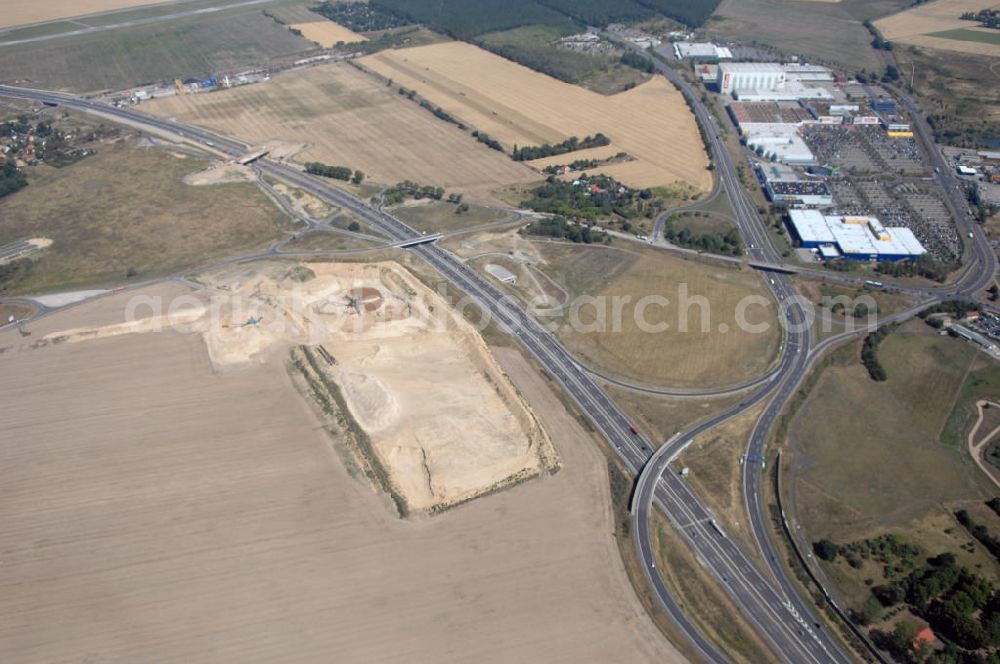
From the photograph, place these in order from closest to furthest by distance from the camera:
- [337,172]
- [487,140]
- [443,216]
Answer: [443,216] → [337,172] → [487,140]

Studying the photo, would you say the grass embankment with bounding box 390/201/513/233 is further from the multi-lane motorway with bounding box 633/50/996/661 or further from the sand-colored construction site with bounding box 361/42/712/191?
the multi-lane motorway with bounding box 633/50/996/661

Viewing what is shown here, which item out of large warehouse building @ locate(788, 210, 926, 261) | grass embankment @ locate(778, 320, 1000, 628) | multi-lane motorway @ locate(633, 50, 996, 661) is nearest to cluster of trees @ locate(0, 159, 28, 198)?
multi-lane motorway @ locate(633, 50, 996, 661)

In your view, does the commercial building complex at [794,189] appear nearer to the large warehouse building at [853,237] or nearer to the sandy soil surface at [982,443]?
the large warehouse building at [853,237]

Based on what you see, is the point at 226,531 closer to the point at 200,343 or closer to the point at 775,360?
the point at 200,343

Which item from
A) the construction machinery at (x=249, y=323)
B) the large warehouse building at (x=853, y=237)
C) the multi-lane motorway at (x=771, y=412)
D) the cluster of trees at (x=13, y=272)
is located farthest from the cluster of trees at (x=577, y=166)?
the cluster of trees at (x=13, y=272)

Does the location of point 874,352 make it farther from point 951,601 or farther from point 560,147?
point 560,147

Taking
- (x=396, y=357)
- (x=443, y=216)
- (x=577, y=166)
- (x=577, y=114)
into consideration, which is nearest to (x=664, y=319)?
(x=396, y=357)

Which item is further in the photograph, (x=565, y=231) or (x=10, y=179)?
(x=10, y=179)
